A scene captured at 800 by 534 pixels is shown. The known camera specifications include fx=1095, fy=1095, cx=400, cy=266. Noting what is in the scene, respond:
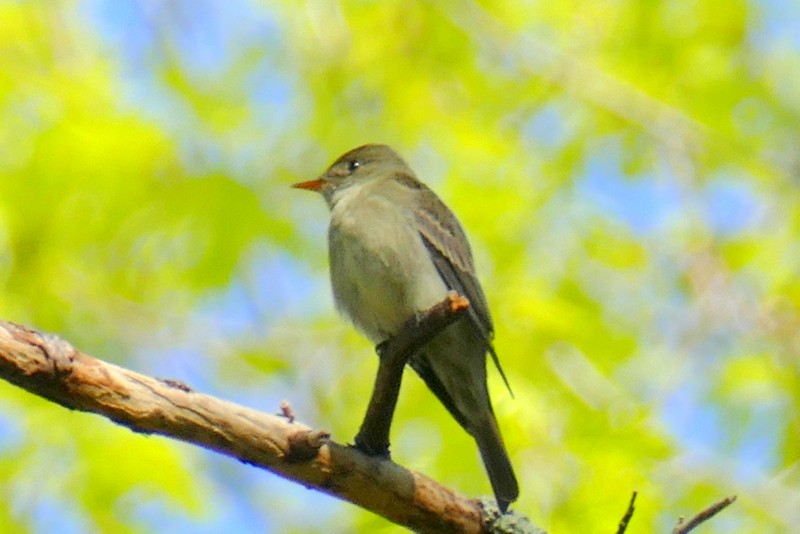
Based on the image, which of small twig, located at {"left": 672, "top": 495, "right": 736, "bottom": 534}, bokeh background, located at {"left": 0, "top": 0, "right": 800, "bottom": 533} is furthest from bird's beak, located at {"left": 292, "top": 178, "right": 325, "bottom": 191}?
small twig, located at {"left": 672, "top": 495, "right": 736, "bottom": 534}

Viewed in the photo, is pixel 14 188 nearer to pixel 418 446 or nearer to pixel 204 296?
pixel 204 296

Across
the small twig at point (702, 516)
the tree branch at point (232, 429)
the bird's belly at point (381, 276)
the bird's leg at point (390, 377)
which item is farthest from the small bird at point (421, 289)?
the small twig at point (702, 516)

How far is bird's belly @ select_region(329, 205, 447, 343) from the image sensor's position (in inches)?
201

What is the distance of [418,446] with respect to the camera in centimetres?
541

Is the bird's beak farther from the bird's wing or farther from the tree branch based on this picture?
the tree branch

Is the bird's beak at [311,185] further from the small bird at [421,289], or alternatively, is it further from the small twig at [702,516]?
the small twig at [702,516]

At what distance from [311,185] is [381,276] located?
1.32m

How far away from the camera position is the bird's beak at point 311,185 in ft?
20.4

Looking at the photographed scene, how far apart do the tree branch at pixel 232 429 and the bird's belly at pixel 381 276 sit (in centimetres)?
109

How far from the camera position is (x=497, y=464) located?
4.83 metres

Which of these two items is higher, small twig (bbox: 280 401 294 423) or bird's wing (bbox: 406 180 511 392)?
bird's wing (bbox: 406 180 511 392)

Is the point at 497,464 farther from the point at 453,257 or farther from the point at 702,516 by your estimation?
the point at 702,516

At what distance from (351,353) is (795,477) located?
2.49 m

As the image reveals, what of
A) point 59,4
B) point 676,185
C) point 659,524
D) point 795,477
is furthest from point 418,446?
point 59,4
